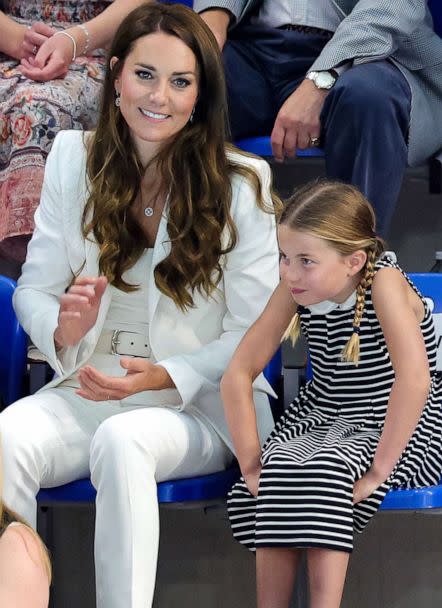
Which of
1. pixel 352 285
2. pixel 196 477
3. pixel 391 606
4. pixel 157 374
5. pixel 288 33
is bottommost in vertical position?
pixel 391 606

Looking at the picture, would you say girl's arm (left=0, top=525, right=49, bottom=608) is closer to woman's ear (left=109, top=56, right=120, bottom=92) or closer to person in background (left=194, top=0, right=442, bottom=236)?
woman's ear (left=109, top=56, right=120, bottom=92)

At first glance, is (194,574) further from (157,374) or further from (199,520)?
(157,374)

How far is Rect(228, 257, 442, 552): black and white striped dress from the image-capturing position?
2000mm

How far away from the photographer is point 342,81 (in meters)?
2.71

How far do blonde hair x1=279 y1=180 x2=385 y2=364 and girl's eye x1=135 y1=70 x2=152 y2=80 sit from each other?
0.41 m

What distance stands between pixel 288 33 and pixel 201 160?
713mm

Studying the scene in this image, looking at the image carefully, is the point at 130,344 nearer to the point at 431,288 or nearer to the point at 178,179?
the point at 178,179

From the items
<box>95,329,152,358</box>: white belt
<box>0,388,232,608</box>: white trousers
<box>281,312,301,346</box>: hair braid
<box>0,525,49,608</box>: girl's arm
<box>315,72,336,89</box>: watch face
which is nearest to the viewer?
<box>0,525,49,608</box>: girl's arm

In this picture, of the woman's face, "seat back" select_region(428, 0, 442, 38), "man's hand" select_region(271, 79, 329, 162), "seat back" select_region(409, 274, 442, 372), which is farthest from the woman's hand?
"seat back" select_region(428, 0, 442, 38)

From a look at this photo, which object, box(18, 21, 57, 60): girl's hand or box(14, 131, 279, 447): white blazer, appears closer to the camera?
box(14, 131, 279, 447): white blazer

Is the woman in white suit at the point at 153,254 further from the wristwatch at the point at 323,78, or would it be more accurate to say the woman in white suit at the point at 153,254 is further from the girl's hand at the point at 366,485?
the wristwatch at the point at 323,78

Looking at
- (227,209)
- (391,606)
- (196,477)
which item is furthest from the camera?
(391,606)

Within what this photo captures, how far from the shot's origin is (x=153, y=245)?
240cm

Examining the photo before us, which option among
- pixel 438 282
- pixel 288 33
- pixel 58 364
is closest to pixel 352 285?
pixel 438 282
